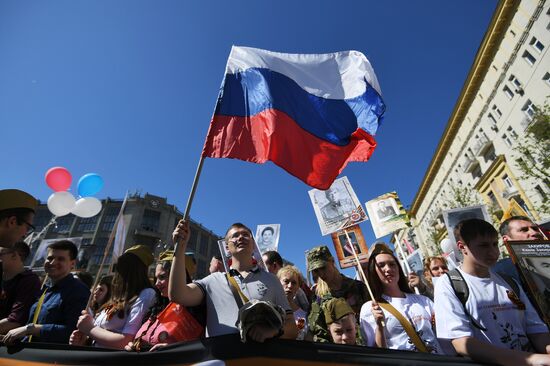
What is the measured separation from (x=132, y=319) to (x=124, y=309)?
0.18 meters

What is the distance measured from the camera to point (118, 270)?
295 centimetres

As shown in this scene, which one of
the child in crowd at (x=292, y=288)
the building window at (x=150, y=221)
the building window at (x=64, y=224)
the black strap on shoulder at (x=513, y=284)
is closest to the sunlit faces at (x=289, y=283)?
the child in crowd at (x=292, y=288)

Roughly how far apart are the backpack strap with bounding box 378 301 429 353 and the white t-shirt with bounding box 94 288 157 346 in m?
2.22

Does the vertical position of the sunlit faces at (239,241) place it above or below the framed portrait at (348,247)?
below

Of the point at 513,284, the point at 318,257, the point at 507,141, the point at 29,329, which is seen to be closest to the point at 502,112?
the point at 507,141

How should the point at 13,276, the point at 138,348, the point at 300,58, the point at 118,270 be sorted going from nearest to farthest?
the point at 138,348
the point at 118,270
the point at 13,276
the point at 300,58

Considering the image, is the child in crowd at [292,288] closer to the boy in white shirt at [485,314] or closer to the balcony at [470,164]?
the boy in white shirt at [485,314]

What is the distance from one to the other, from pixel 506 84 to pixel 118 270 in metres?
32.2

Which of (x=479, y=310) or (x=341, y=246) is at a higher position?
(x=341, y=246)

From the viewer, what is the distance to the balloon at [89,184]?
6.50 metres

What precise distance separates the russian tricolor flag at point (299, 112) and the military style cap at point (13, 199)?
71.9 inches

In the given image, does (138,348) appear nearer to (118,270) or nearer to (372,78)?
(118,270)

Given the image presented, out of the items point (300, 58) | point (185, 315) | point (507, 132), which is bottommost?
point (185, 315)

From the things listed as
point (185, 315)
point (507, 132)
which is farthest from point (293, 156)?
point (507, 132)
